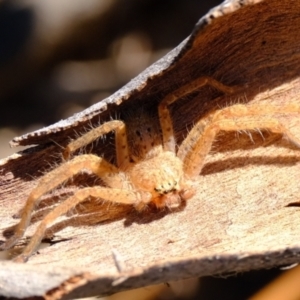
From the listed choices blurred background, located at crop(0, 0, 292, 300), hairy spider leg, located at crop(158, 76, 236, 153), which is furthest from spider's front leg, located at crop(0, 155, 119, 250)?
blurred background, located at crop(0, 0, 292, 300)

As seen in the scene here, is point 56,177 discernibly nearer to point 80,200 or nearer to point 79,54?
point 80,200

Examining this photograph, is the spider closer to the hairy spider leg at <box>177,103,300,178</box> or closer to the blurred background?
the hairy spider leg at <box>177,103,300,178</box>

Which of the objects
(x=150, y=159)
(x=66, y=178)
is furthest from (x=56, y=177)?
(x=150, y=159)

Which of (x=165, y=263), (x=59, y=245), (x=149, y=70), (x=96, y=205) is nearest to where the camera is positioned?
(x=165, y=263)

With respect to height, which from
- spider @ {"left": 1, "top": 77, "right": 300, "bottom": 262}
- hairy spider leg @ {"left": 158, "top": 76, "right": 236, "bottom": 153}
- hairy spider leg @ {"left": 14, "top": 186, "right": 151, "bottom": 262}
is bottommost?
hairy spider leg @ {"left": 14, "top": 186, "right": 151, "bottom": 262}

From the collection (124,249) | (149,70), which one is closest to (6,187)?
(124,249)

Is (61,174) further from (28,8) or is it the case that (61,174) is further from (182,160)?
(28,8)

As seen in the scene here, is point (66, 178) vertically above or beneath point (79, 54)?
beneath
